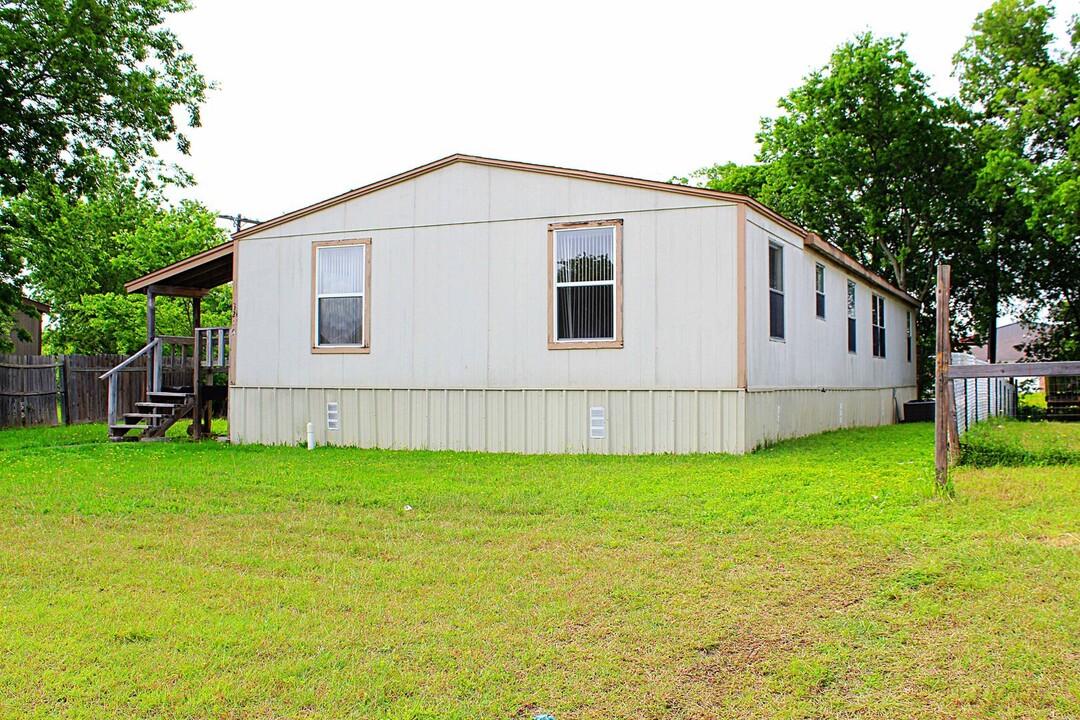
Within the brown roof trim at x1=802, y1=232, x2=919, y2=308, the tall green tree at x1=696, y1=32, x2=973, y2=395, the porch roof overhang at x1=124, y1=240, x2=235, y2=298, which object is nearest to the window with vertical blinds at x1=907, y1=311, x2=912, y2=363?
the brown roof trim at x1=802, y1=232, x2=919, y2=308

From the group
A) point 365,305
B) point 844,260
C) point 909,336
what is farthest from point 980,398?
point 365,305

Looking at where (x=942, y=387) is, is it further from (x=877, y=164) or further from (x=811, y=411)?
(x=877, y=164)

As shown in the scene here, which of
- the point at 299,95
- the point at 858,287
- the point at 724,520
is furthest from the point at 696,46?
Result: the point at 724,520

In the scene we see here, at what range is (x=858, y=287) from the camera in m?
17.8

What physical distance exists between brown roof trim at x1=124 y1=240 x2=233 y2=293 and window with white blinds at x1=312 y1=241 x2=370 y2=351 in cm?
184

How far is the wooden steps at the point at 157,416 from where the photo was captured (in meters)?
14.3

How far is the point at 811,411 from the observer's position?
561 inches

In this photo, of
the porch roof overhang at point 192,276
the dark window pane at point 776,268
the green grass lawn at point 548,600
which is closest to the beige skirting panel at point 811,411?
the dark window pane at point 776,268

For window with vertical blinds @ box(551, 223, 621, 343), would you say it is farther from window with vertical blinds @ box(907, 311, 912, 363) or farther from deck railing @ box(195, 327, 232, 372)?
window with vertical blinds @ box(907, 311, 912, 363)

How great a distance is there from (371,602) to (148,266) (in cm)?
2478

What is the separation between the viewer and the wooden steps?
1427cm

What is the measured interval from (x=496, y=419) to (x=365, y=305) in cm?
259

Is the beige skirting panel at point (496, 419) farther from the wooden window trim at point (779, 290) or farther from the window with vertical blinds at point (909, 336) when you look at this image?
the window with vertical blinds at point (909, 336)

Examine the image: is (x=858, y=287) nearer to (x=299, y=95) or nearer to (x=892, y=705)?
(x=299, y=95)
